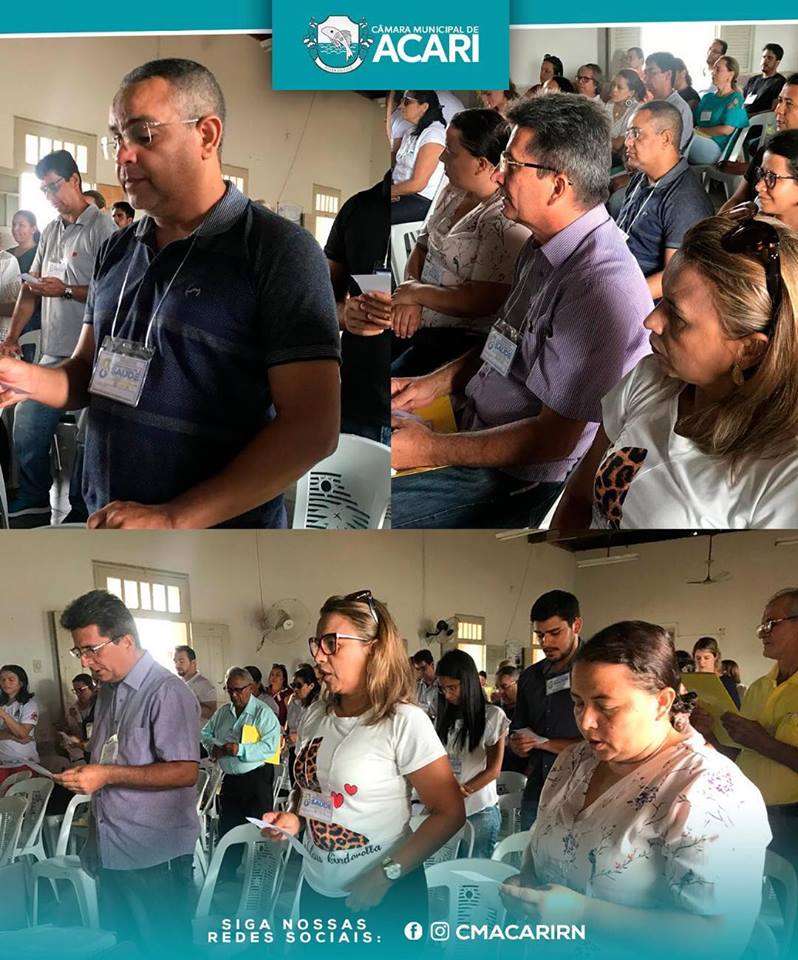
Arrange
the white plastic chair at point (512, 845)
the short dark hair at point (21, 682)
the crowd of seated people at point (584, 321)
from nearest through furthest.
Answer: the crowd of seated people at point (584, 321), the white plastic chair at point (512, 845), the short dark hair at point (21, 682)

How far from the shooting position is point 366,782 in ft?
7.99

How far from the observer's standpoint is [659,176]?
8.29ft

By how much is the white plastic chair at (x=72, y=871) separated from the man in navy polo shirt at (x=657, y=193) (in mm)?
1717

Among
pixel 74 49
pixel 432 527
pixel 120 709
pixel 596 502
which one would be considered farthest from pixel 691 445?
pixel 74 49

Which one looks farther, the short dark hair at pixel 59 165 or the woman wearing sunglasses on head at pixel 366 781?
the short dark hair at pixel 59 165

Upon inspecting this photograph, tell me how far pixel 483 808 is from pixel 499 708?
214mm

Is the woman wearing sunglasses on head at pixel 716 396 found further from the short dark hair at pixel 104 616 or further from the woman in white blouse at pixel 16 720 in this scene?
the woman in white blouse at pixel 16 720

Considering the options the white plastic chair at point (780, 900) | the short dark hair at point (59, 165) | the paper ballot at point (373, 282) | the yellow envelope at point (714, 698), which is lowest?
the white plastic chair at point (780, 900)

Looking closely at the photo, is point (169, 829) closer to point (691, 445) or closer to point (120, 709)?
point (120, 709)

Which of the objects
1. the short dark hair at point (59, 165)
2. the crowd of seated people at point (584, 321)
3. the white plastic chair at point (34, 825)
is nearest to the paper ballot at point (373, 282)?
the crowd of seated people at point (584, 321)

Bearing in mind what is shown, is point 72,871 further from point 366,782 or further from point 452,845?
point 452,845

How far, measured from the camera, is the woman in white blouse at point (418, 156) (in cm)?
253

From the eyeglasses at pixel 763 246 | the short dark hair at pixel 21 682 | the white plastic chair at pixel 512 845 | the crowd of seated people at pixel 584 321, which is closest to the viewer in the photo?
the eyeglasses at pixel 763 246

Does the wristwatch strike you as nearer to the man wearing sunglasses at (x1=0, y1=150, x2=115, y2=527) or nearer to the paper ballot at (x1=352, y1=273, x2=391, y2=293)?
the man wearing sunglasses at (x1=0, y1=150, x2=115, y2=527)
